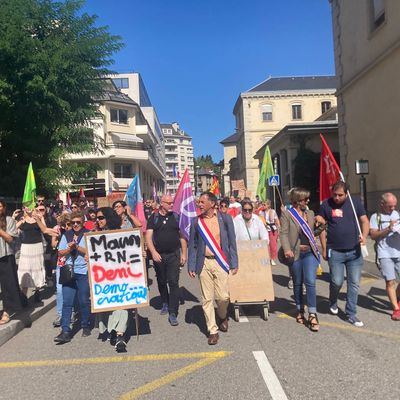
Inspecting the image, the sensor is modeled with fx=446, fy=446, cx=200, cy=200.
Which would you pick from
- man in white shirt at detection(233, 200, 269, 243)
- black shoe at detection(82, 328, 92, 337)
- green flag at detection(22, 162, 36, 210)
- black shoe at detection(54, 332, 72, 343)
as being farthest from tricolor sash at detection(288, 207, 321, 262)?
green flag at detection(22, 162, 36, 210)

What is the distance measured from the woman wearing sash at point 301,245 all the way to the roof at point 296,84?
5533 cm

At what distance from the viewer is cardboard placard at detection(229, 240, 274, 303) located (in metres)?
6.61

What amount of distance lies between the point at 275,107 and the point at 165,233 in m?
54.5

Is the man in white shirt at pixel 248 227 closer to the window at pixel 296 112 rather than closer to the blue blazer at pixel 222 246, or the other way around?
the blue blazer at pixel 222 246

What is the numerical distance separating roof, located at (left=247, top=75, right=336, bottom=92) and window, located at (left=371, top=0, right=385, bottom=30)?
131 feet

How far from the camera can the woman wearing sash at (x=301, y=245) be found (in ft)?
19.8

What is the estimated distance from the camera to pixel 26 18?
42.9ft

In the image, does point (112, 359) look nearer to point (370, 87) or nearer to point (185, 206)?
point (185, 206)

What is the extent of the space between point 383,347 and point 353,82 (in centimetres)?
1919

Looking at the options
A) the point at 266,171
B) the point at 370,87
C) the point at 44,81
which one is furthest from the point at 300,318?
the point at 370,87

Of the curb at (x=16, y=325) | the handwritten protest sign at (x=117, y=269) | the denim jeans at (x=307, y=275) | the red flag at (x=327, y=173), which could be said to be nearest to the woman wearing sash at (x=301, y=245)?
the denim jeans at (x=307, y=275)

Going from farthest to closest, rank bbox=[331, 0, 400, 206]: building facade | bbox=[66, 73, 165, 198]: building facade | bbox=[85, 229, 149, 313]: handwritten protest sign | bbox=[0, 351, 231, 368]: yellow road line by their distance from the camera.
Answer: bbox=[66, 73, 165, 198]: building facade
bbox=[331, 0, 400, 206]: building facade
bbox=[85, 229, 149, 313]: handwritten protest sign
bbox=[0, 351, 231, 368]: yellow road line

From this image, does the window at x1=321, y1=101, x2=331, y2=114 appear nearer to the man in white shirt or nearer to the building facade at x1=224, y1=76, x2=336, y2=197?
the building facade at x1=224, y1=76, x2=336, y2=197

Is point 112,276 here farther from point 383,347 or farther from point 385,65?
point 385,65
